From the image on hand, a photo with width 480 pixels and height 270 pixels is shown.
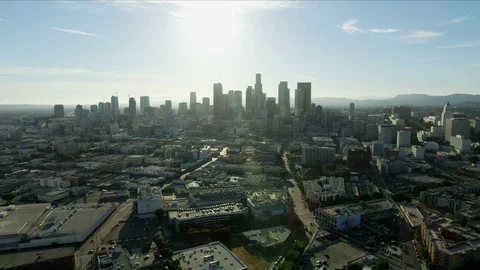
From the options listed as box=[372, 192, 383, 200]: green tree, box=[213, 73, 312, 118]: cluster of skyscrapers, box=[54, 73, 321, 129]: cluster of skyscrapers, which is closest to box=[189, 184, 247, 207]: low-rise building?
box=[372, 192, 383, 200]: green tree

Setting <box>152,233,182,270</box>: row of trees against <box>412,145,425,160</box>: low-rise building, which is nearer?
<box>152,233,182,270</box>: row of trees

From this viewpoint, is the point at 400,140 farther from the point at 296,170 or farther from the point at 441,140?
the point at 296,170

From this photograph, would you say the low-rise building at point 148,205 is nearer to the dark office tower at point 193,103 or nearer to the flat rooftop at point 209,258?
the flat rooftop at point 209,258

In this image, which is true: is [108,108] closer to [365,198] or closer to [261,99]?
[261,99]

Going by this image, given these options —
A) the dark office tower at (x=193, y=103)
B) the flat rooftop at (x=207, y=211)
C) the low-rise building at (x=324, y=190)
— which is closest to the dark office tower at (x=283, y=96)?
the dark office tower at (x=193, y=103)

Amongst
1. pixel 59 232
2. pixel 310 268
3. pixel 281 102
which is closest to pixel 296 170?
pixel 310 268

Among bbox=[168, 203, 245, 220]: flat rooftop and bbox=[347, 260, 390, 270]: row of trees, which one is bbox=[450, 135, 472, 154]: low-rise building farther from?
bbox=[347, 260, 390, 270]: row of trees

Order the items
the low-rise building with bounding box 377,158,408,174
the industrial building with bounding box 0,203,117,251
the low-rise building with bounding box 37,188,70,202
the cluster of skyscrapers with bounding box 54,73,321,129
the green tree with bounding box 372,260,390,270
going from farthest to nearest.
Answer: the cluster of skyscrapers with bounding box 54,73,321,129, the low-rise building with bounding box 377,158,408,174, the low-rise building with bounding box 37,188,70,202, the industrial building with bounding box 0,203,117,251, the green tree with bounding box 372,260,390,270
